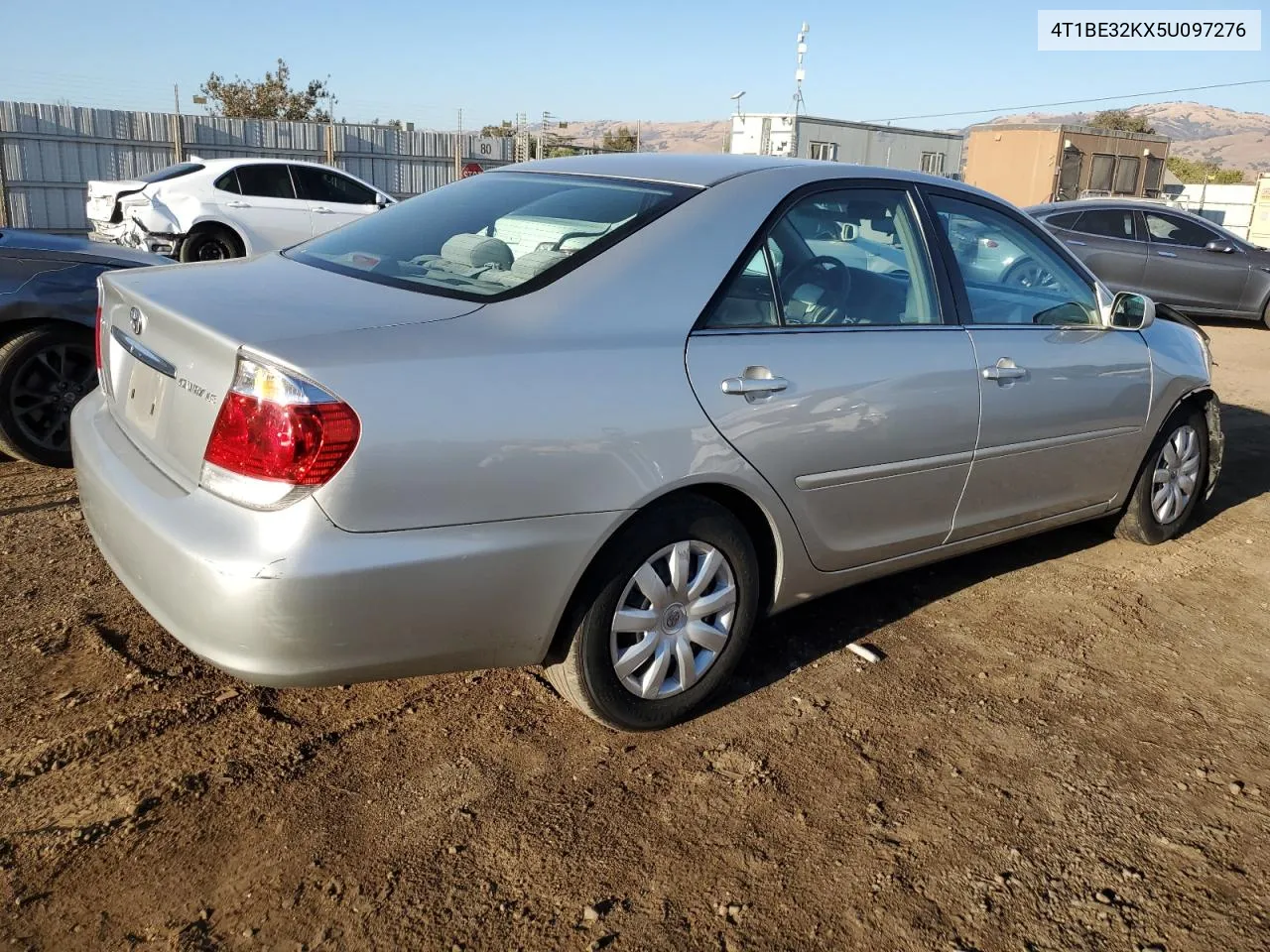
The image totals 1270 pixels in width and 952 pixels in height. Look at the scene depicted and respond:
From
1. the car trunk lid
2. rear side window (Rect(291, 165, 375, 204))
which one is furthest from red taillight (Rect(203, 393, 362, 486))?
rear side window (Rect(291, 165, 375, 204))

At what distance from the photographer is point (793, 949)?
7.43ft

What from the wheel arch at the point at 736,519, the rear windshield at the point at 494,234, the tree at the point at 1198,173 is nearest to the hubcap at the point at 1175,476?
the wheel arch at the point at 736,519

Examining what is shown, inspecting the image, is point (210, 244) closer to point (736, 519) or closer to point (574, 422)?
point (736, 519)

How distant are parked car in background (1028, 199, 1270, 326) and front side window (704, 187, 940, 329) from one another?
10.4 metres

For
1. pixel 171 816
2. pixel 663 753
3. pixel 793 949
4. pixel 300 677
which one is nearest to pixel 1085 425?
pixel 663 753

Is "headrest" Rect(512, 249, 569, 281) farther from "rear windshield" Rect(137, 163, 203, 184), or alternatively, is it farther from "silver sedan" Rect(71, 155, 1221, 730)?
"rear windshield" Rect(137, 163, 203, 184)

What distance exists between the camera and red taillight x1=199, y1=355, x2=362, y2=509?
2.29 meters

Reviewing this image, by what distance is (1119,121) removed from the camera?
6097 cm

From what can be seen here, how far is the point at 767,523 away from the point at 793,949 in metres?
1.25

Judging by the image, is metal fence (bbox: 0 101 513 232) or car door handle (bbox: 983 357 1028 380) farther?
metal fence (bbox: 0 101 513 232)

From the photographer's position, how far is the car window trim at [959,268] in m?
3.70

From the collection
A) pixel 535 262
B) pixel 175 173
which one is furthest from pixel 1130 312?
pixel 175 173

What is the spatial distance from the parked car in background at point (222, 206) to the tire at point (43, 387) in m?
7.88

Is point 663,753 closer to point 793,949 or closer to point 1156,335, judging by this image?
point 793,949
